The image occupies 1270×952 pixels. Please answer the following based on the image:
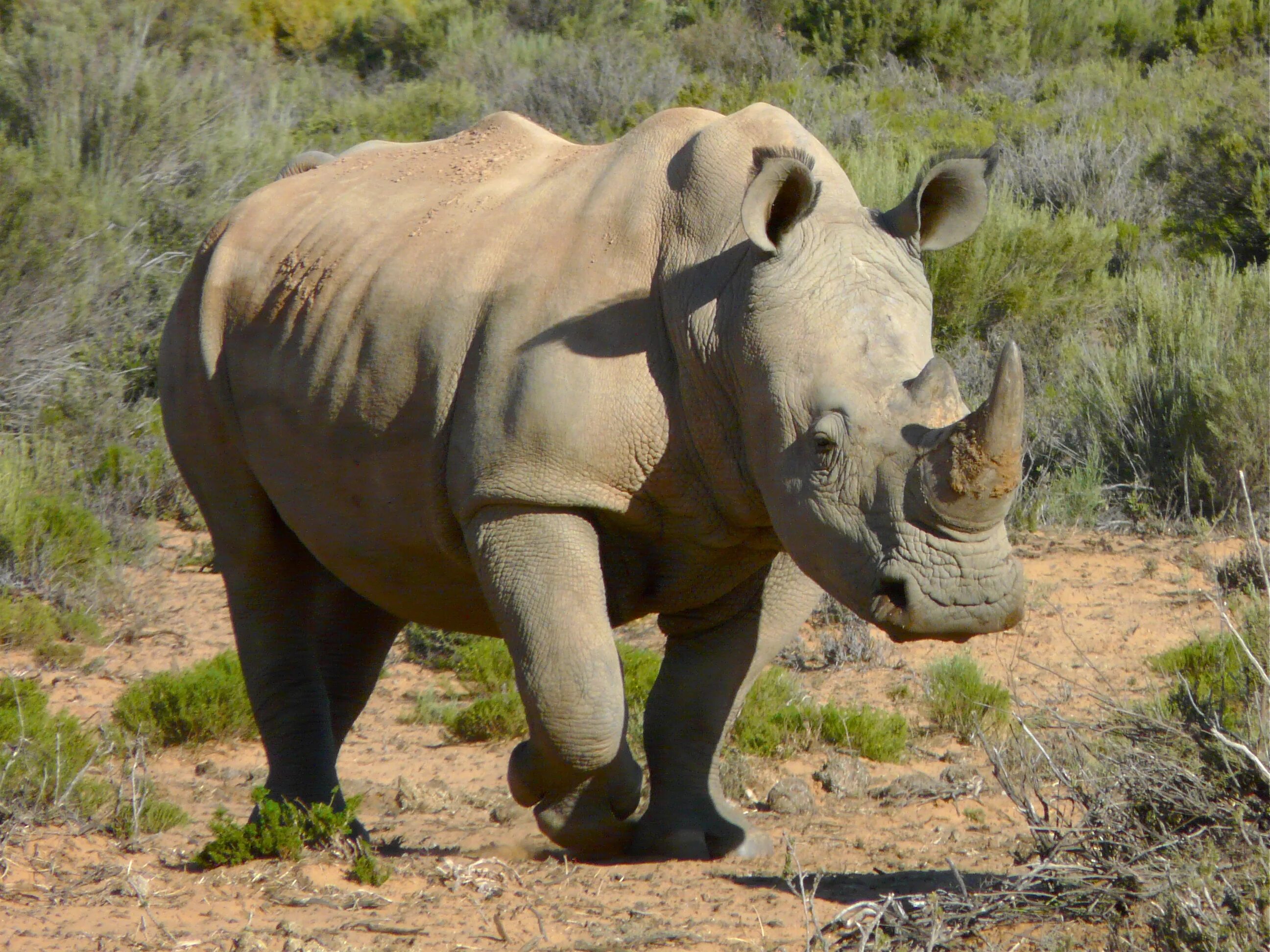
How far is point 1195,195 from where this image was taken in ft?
42.3

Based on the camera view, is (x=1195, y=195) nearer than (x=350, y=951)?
No

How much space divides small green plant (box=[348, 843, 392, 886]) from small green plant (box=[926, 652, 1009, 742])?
2.72 meters

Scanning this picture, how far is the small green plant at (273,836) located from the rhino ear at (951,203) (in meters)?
2.12

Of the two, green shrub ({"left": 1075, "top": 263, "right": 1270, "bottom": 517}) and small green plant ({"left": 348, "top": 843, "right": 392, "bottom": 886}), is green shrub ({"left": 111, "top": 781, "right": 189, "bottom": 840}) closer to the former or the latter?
small green plant ({"left": 348, "top": 843, "right": 392, "bottom": 886})

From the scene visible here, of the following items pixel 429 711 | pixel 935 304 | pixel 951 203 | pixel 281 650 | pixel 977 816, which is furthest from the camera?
pixel 935 304

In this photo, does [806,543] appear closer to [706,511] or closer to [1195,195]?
[706,511]

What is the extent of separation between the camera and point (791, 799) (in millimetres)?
5645

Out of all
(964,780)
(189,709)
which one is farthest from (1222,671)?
(189,709)

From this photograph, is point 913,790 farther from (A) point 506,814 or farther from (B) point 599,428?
(B) point 599,428

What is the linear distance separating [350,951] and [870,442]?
157 cm

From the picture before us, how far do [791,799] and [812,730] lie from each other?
2.60ft

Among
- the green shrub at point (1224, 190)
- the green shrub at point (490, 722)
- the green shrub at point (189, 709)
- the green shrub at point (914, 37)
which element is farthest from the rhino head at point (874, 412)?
the green shrub at point (914, 37)

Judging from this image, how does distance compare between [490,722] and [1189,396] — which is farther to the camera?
[1189,396]

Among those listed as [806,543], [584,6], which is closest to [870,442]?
[806,543]
